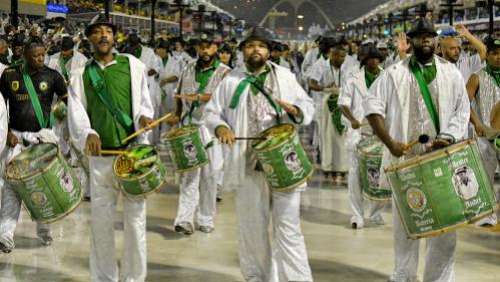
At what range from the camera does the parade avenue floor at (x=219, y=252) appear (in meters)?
8.41

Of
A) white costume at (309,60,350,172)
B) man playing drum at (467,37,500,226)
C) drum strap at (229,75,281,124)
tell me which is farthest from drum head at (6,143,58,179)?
white costume at (309,60,350,172)

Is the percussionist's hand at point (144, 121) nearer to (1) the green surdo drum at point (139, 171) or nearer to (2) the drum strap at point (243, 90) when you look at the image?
(1) the green surdo drum at point (139, 171)

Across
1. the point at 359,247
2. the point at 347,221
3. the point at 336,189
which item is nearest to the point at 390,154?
the point at 359,247

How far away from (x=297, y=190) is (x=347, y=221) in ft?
12.8

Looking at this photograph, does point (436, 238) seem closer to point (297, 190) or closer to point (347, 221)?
point (297, 190)

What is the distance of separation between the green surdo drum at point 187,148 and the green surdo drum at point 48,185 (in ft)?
5.85

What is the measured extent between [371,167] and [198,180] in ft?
5.54

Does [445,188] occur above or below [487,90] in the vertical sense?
below

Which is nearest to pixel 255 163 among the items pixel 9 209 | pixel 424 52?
pixel 424 52

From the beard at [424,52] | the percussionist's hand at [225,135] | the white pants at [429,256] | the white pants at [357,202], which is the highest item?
the beard at [424,52]

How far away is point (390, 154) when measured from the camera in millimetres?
7457

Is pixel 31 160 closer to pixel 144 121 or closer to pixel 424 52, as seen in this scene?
pixel 144 121

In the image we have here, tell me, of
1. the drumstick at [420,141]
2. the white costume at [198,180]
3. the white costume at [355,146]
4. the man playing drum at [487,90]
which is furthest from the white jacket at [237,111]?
the white costume at [355,146]

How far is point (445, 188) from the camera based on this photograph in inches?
255
